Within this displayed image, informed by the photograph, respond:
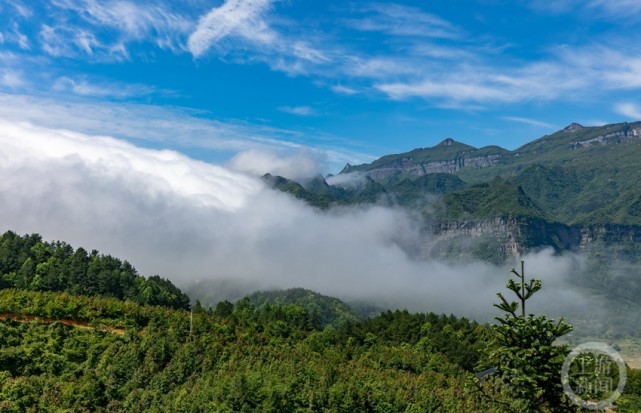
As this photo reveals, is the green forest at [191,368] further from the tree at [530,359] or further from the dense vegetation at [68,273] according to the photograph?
the dense vegetation at [68,273]

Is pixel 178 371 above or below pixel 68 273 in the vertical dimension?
below

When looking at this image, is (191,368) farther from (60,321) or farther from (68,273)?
(68,273)

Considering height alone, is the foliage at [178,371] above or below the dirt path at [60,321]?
below

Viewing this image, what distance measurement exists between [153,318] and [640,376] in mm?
80614

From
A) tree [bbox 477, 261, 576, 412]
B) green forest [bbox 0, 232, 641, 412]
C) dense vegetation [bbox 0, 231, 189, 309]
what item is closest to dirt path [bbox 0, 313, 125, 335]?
green forest [bbox 0, 232, 641, 412]

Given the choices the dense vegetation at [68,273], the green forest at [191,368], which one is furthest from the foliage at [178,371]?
the dense vegetation at [68,273]

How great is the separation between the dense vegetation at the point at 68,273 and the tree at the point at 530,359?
106m

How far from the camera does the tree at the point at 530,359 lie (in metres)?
20.5

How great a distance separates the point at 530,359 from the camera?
20672mm

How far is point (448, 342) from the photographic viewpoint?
95625 mm

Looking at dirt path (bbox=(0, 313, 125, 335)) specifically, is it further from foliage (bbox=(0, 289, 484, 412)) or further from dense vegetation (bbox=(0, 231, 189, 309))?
dense vegetation (bbox=(0, 231, 189, 309))

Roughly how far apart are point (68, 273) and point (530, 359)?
116 m

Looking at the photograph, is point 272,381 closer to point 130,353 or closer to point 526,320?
point 130,353

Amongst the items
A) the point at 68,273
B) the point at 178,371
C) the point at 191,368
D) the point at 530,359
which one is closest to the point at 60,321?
the point at 178,371
